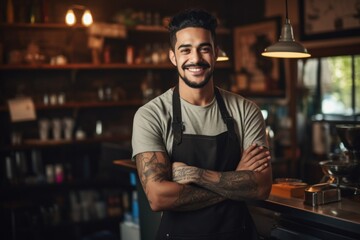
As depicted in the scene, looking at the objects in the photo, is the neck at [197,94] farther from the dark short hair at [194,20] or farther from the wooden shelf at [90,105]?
the wooden shelf at [90,105]

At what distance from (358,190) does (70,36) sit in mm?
3811

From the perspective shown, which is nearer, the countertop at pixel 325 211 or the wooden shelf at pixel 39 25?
the countertop at pixel 325 211

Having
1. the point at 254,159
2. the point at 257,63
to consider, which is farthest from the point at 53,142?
the point at 254,159

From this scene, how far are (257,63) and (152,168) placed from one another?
4.22m

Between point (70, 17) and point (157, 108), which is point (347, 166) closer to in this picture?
point (157, 108)

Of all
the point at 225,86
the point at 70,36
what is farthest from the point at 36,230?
the point at 225,86

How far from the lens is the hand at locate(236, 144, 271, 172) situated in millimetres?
2385

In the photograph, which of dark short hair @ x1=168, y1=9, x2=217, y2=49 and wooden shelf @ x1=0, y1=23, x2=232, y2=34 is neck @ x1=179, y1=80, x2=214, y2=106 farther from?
wooden shelf @ x1=0, y1=23, x2=232, y2=34

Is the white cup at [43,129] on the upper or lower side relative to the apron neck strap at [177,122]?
lower

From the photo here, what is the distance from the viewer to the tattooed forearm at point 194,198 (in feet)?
7.52

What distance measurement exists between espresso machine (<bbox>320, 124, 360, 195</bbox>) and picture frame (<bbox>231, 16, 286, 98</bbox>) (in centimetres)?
292

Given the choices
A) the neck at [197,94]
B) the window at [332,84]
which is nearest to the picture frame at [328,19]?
the window at [332,84]

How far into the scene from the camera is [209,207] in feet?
7.74

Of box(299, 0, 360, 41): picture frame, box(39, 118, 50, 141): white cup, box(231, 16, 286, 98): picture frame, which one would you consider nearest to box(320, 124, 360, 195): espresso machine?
box(299, 0, 360, 41): picture frame
